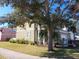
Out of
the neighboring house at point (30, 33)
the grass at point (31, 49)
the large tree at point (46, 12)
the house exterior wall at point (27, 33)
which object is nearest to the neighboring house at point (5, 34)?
the house exterior wall at point (27, 33)

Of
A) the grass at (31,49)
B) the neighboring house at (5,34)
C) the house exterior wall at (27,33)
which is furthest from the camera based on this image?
the neighboring house at (5,34)

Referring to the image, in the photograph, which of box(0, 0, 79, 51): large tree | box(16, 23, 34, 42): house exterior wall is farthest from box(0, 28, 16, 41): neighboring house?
box(0, 0, 79, 51): large tree

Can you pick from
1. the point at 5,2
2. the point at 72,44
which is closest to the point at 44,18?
the point at 5,2

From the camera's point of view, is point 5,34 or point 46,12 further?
point 5,34

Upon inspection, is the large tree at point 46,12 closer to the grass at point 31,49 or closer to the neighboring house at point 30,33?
the grass at point 31,49

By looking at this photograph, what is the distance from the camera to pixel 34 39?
3925cm

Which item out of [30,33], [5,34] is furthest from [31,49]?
[5,34]

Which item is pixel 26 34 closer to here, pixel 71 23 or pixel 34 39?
pixel 34 39

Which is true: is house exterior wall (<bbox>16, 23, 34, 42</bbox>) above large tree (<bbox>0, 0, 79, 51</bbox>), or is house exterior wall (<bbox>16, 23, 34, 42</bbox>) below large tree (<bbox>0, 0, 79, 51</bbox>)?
below

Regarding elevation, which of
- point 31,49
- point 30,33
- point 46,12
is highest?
point 46,12

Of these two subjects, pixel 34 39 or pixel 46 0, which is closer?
pixel 46 0

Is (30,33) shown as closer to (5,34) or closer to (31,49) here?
(31,49)

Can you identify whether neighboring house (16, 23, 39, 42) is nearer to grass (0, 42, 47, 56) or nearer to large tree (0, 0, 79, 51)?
grass (0, 42, 47, 56)

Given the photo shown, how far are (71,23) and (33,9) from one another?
5401mm
